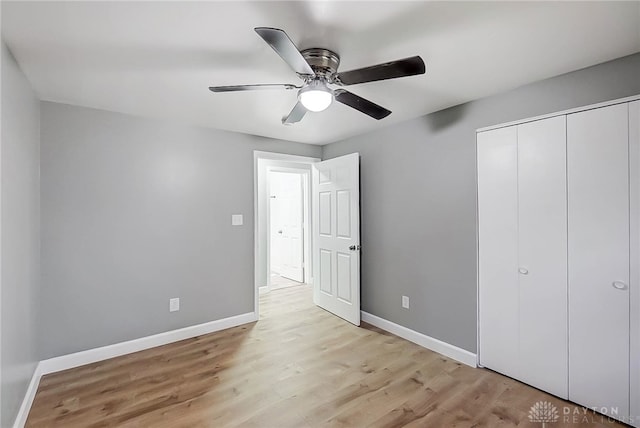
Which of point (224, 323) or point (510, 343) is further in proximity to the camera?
point (224, 323)

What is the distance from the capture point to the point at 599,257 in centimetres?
192

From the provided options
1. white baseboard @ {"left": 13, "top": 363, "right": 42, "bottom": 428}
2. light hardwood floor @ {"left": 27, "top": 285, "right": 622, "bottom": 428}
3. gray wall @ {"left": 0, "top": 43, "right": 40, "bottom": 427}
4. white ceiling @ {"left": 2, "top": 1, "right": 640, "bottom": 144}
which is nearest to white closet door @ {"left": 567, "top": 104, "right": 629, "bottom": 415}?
light hardwood floor @ {"left": 27, "top": 285, "right": 622, "bottom": 428}

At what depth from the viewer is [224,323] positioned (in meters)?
3.38

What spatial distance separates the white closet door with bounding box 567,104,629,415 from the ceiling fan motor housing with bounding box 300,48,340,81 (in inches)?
65.8

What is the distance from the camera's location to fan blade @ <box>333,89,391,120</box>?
1851 mm

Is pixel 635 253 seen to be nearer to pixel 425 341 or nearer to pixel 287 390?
pixel 425 341

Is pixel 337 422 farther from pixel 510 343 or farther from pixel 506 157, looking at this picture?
pixel 506 157

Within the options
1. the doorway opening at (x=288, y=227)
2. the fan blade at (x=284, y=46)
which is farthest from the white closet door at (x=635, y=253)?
the doorway opening at (x=288, y=227)

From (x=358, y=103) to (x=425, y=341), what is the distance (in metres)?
2.32

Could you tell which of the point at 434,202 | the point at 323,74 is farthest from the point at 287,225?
the point at 323,74

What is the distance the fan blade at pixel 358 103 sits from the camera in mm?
1851

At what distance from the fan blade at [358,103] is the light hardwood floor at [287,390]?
2.02 meters

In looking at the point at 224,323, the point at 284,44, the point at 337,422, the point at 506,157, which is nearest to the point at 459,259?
the point at 506,157

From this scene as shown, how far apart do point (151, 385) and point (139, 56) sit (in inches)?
91.7
